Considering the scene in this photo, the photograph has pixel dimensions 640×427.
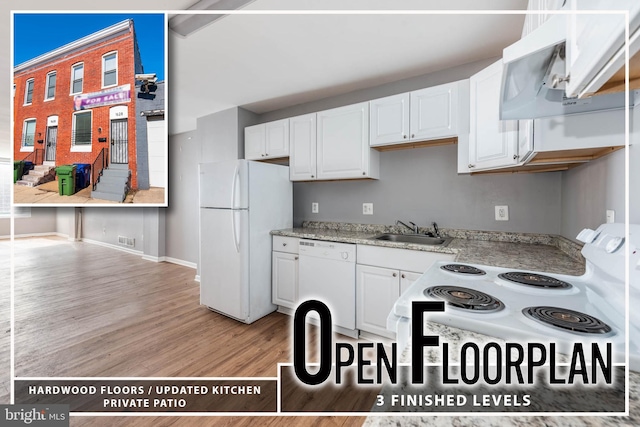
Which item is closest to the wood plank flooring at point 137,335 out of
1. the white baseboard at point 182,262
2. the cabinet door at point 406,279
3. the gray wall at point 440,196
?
the white baseboard at point 182,262

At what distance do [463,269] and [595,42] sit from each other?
3.05 ft

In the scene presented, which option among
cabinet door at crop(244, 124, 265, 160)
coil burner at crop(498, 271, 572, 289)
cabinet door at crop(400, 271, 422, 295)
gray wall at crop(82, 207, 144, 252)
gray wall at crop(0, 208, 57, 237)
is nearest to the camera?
coil burner at crop(498, 271, 572, 289)

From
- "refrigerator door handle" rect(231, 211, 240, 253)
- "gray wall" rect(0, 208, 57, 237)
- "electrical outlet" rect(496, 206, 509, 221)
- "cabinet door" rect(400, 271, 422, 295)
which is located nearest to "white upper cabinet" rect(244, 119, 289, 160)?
Answer: "refrigerator door handle" rect(231, 211, 240, 253)

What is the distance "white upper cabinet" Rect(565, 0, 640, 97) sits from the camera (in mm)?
390

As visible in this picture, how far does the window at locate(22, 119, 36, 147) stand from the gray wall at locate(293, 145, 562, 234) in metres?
2.36

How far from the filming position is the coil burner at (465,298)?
0.77 m

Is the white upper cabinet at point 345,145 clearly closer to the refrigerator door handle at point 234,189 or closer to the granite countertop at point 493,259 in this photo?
the granite countertop at point 493,259

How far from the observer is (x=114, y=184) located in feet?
3.04

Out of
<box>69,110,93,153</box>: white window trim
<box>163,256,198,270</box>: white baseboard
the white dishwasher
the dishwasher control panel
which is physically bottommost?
<box>163,256,198,270</box>: white baseboard

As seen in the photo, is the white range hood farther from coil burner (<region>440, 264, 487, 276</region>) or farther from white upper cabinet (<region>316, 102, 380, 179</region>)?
white upper cabinet (<region>316, 102, 380, 179</region>)

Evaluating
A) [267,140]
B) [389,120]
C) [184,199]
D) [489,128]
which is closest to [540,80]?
[489,128]

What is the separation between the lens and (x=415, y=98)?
220 centimetres

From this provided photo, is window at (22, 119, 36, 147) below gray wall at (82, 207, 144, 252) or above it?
above

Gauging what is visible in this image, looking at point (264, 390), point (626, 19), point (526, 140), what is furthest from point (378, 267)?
point (626, 19)
